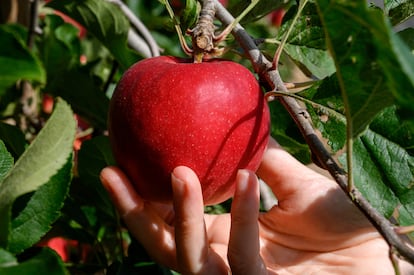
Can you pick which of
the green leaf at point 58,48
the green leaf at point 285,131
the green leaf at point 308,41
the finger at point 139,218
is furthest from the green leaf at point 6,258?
the green leaf at point 58,48

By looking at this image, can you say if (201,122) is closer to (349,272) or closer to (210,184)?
(210,184)

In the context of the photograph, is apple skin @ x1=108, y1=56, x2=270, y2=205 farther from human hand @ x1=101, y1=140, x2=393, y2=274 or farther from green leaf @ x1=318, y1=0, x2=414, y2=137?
green leaf @ x1=318, y1=0, x2=414, y2=137

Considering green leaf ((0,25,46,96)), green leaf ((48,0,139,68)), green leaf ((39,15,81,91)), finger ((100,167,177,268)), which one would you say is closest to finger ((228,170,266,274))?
finger ((100,167,177,268))

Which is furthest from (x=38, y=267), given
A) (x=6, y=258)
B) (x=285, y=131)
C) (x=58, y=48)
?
(x=58, y=48)

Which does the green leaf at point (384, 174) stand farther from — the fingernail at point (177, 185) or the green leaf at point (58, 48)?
the green leaf at point (58, 48)

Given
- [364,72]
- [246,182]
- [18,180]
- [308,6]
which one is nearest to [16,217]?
[18,180]

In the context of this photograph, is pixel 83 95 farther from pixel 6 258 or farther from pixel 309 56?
pixel 6 258
